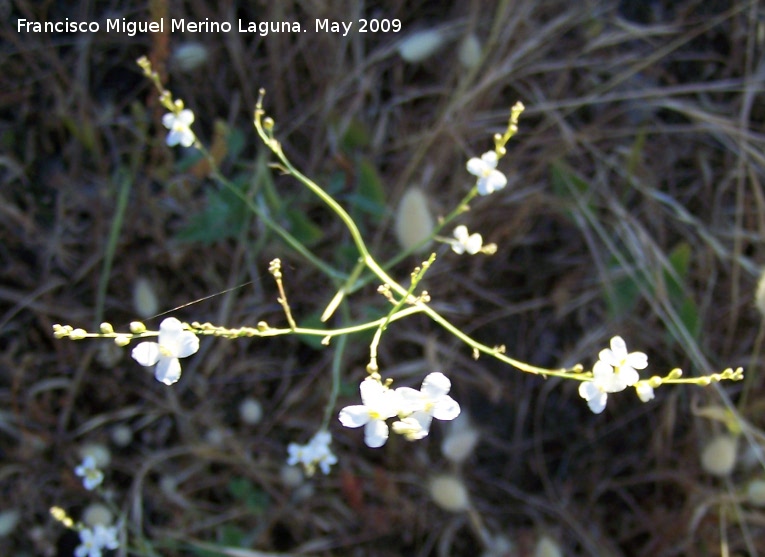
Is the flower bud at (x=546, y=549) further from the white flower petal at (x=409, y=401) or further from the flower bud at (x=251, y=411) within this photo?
the white flower petal at (x=409, y=401)

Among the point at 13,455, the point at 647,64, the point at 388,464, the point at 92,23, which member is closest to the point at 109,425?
the point at 13,455

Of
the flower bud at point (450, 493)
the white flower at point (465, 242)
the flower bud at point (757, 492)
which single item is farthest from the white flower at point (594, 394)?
the flower bud at point (757, 492)

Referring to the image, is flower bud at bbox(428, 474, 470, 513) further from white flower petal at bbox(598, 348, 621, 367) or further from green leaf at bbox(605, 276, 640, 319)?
white flower petal at bbox(598, 348, 621, 367)

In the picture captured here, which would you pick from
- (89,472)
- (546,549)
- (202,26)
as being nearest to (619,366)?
(546,549)

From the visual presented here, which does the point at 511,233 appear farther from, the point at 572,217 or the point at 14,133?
the point at 14,133

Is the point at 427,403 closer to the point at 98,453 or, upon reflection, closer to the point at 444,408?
the point at 444,408

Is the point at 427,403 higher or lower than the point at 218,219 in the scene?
lower
